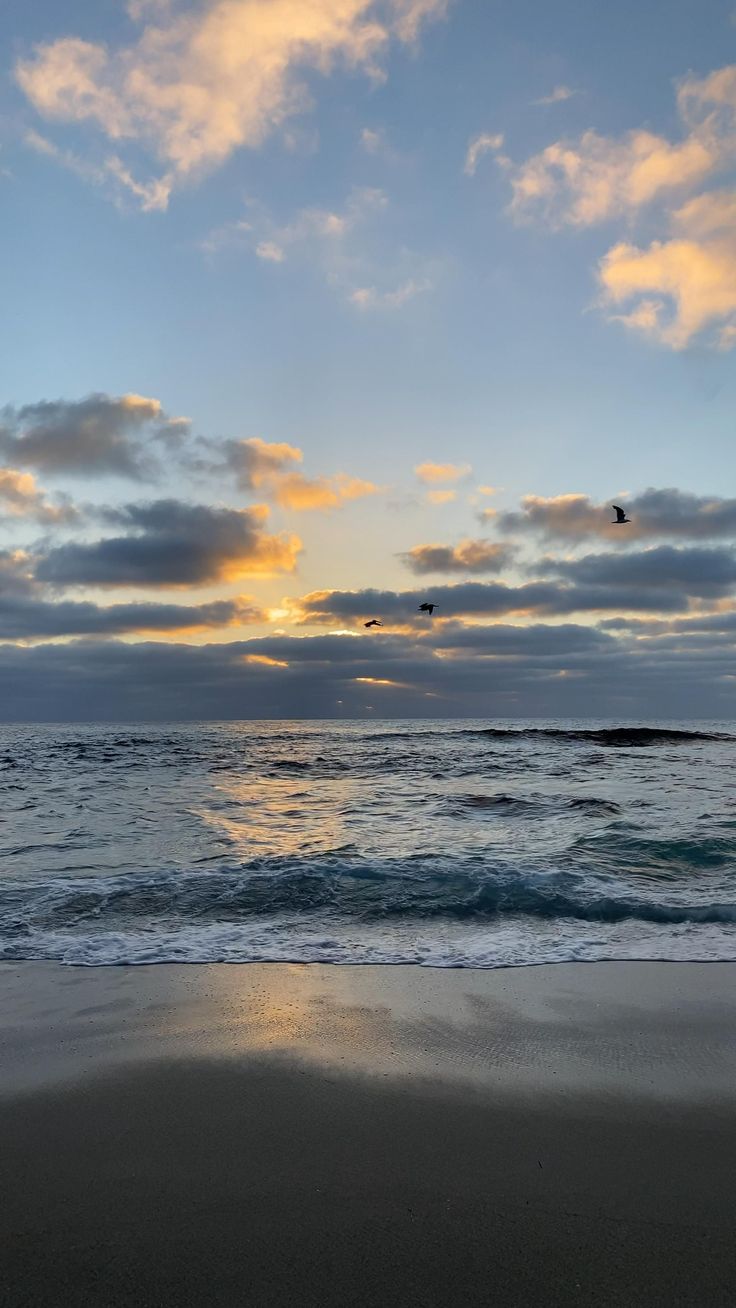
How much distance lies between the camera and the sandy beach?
247 cm

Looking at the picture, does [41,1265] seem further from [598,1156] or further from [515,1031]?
[515,1031]

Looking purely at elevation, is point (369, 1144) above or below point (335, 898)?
above

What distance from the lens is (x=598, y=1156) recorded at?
3145mm

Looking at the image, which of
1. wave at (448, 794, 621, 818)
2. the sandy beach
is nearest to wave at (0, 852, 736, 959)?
the sandy beach

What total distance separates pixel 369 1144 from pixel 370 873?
5.83 m

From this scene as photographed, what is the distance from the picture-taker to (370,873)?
29.8 ft

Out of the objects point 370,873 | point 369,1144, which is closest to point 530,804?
point 370,873

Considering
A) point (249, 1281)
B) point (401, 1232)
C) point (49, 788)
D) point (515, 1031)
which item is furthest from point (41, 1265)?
point (49, 788)

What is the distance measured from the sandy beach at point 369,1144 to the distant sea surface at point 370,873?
1198 mm

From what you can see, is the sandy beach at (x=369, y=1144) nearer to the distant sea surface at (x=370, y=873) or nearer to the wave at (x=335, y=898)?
the distant sea surface at (x=370, y=873)

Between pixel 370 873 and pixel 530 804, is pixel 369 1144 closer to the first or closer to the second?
pixel 370 873

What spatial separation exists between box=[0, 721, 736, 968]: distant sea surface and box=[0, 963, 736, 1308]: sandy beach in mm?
1198

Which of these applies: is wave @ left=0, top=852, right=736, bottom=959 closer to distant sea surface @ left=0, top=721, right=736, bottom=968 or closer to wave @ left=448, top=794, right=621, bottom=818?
distant sea surface @ left=0, top=721, right=736, bottom=968

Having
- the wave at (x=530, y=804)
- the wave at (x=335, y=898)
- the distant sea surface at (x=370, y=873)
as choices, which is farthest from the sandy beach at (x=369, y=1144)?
the wave at (x=530, y=804)
